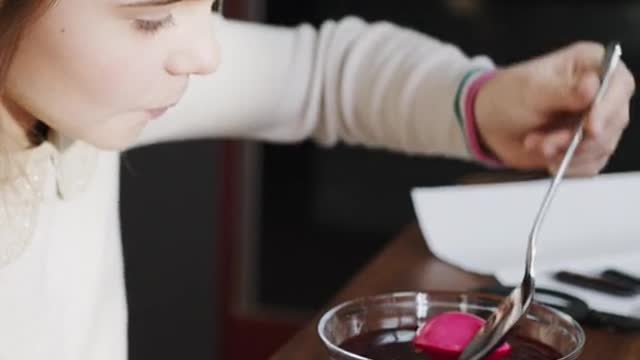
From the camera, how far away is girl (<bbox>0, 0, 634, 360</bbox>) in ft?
2.01

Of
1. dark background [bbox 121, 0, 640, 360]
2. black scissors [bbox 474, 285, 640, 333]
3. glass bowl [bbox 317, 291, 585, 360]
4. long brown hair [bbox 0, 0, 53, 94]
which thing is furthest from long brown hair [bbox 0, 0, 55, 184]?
dark background [bbox 121, 0, 640, 360]

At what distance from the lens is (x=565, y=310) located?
2.50 ft

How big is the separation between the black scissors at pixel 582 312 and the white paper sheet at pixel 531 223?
39mm

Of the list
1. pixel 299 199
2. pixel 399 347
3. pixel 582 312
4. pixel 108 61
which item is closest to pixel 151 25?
pixel 108 61

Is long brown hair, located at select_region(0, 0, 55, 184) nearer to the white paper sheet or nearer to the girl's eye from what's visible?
the girl's eye

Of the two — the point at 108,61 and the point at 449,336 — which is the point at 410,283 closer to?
the point at 449,336

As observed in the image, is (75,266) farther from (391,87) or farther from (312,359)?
(391,87)

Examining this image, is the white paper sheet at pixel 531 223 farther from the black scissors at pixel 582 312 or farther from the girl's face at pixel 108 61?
the girl's face at pixel 108 61

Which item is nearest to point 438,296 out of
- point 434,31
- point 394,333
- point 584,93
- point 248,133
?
point 394,333

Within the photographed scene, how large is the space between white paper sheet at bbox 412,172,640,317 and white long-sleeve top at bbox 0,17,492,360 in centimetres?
4

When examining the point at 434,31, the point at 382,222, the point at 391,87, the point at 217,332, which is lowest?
the point at 217,332

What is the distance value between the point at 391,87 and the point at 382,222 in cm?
106

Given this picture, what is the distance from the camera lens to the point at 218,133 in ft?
3.20

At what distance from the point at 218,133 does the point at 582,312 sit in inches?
12.9
